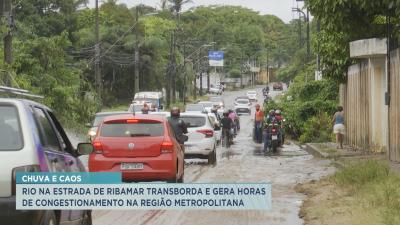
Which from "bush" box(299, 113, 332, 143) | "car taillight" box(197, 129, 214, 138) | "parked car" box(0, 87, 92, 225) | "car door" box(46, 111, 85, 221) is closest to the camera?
"parked car" box(0, 87, 92, 225)

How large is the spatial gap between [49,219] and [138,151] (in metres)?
8.26

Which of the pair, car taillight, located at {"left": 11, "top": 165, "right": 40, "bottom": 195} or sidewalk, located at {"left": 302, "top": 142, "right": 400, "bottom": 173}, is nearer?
car taillight, located at {"left": 11, "top": 165, "right": 40, "bottom": 195}

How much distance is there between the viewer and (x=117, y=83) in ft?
270

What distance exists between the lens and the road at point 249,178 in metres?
12.1

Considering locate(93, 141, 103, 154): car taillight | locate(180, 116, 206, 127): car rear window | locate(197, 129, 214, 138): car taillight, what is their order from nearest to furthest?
locate(93, 141, 103, 154): car taillight
locate(197, 129, 214, 138): car taillight
locate(180, 116, 206, 127): car rear window

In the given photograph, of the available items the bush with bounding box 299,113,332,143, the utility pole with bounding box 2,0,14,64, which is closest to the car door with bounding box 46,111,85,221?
the utility pole with bounding box 2,0,14,64

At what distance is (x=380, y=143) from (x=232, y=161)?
488 cm

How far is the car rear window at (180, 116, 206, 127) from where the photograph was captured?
82.6 feet

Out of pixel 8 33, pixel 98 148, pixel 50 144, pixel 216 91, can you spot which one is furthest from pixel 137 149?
pixel 216 91

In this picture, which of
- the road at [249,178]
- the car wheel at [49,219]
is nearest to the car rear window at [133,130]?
the road at [249,178]

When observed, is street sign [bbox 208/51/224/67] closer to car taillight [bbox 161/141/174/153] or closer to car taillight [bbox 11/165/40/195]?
car taillight [bbox 161/141/174/153]

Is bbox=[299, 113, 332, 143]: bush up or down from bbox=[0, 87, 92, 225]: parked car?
down

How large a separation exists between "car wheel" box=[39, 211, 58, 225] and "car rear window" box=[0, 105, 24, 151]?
0.61m

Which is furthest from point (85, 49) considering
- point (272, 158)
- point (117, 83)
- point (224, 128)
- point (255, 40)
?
point (255, 40)
